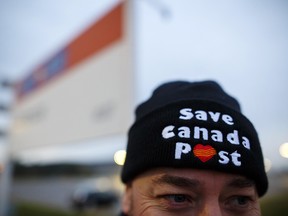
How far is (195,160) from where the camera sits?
73cm

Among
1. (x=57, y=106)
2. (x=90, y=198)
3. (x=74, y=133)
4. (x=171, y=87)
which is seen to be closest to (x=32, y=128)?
(x=57, y=106)

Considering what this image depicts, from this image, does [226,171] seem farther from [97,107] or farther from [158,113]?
[97,107]

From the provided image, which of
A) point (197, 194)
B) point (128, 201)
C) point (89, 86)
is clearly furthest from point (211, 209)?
point (89, 86)

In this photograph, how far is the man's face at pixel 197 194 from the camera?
0.73 metres

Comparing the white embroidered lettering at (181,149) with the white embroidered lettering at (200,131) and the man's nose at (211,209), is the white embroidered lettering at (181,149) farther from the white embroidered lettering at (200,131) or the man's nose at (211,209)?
the man's nose at (211,209)

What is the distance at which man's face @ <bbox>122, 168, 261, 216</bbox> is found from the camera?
728 millimetres

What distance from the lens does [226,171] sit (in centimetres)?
74

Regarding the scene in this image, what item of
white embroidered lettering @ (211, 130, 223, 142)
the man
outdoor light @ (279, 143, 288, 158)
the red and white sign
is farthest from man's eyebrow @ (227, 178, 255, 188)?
the red and white sign

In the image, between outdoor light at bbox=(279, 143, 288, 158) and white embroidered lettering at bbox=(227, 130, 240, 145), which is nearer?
white embroidered lettering at bbox=(227, 130, 240, 145)

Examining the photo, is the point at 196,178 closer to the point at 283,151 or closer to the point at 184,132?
the point at 184,132

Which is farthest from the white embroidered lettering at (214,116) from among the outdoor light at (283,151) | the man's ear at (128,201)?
the outdoor light at (283,151)

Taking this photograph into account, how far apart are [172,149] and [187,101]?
16 cm

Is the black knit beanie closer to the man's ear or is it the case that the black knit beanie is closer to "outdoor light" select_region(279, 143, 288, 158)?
the man's ear

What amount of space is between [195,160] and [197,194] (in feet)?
0.29
